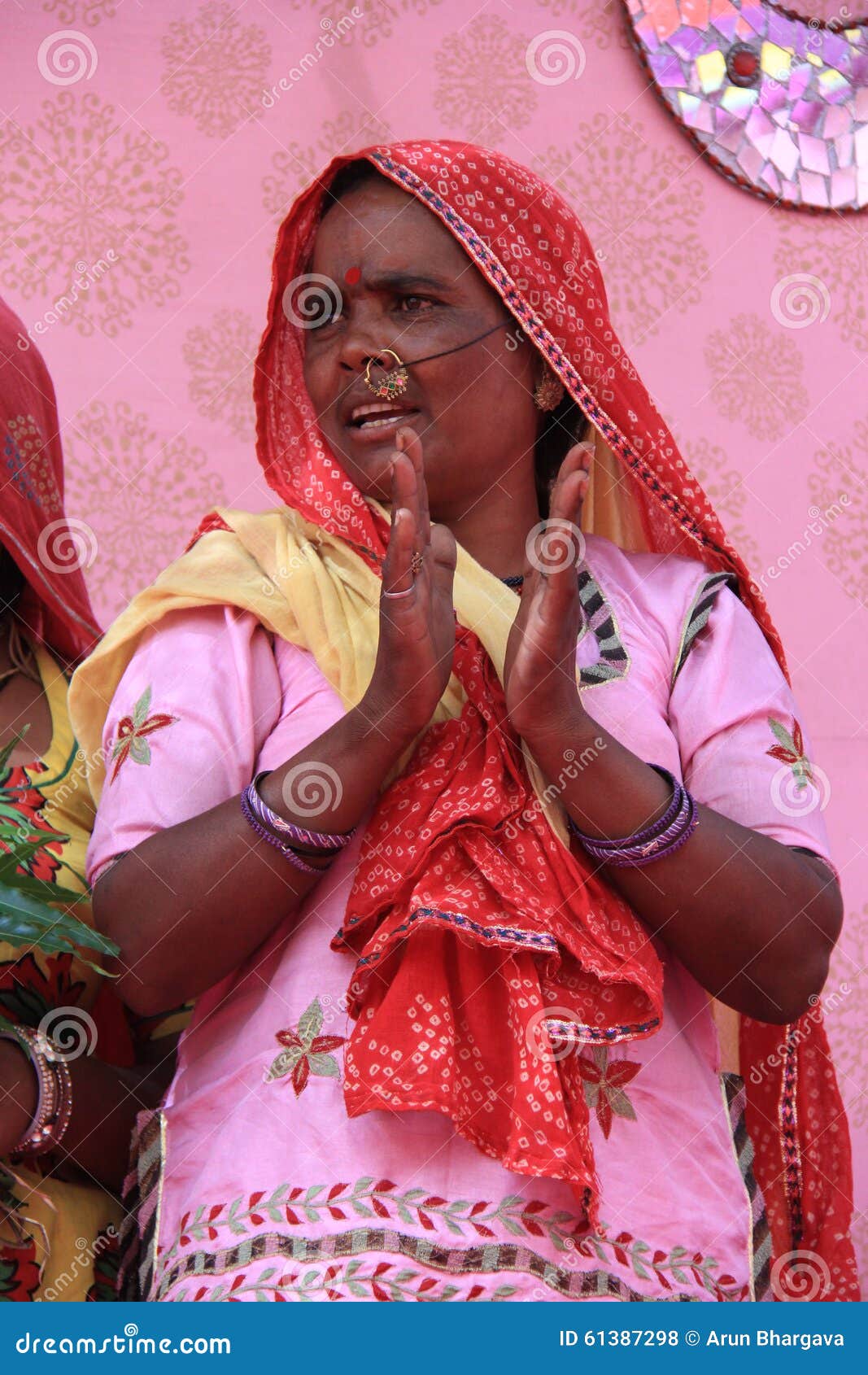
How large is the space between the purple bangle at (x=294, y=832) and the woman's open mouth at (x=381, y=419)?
22.1 inches

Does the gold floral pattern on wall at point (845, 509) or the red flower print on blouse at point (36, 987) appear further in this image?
the gold floral pattern on wall at point (845, 509)

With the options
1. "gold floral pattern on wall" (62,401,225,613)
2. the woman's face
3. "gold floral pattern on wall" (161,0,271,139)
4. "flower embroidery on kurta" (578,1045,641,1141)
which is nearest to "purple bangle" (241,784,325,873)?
"flower embroidery on kurta" (578,1045,641,1141)

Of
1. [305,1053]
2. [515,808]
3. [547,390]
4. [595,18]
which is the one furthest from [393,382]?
[595,18]

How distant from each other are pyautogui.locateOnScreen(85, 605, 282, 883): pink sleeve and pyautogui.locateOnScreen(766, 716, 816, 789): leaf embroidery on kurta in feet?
2.15

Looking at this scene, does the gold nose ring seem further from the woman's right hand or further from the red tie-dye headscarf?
the red tie-dye headscarf

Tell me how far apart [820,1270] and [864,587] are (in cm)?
161

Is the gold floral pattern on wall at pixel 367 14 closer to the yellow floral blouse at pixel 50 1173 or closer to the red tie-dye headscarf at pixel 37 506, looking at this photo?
the red tie-dye headscarf at pixel 37 506

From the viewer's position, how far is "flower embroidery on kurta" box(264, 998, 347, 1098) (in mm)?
1922

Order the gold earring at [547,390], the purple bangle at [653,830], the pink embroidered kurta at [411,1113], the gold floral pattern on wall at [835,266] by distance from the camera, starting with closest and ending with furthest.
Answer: the pink embroidered kurta at [411,1113] < the purple bangle at [653,830] < the gold earring at [547,390] < the gold floral pattern on wall at [835,266]

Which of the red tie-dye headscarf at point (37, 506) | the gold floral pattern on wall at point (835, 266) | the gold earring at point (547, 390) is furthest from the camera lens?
the gold floral pattern on wall at point (835, 266)

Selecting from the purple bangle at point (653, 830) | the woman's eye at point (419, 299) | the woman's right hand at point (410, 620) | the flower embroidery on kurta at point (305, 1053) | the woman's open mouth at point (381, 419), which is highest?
the woman's eye at point (419, 299)

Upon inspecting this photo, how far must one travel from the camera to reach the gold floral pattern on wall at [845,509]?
3.45m

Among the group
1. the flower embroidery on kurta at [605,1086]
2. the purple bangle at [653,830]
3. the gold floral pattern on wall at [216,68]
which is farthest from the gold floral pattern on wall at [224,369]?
the flower embroidery on kurta at [605,1086]

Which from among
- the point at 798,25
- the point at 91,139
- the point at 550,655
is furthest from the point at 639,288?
the point at 550,655
